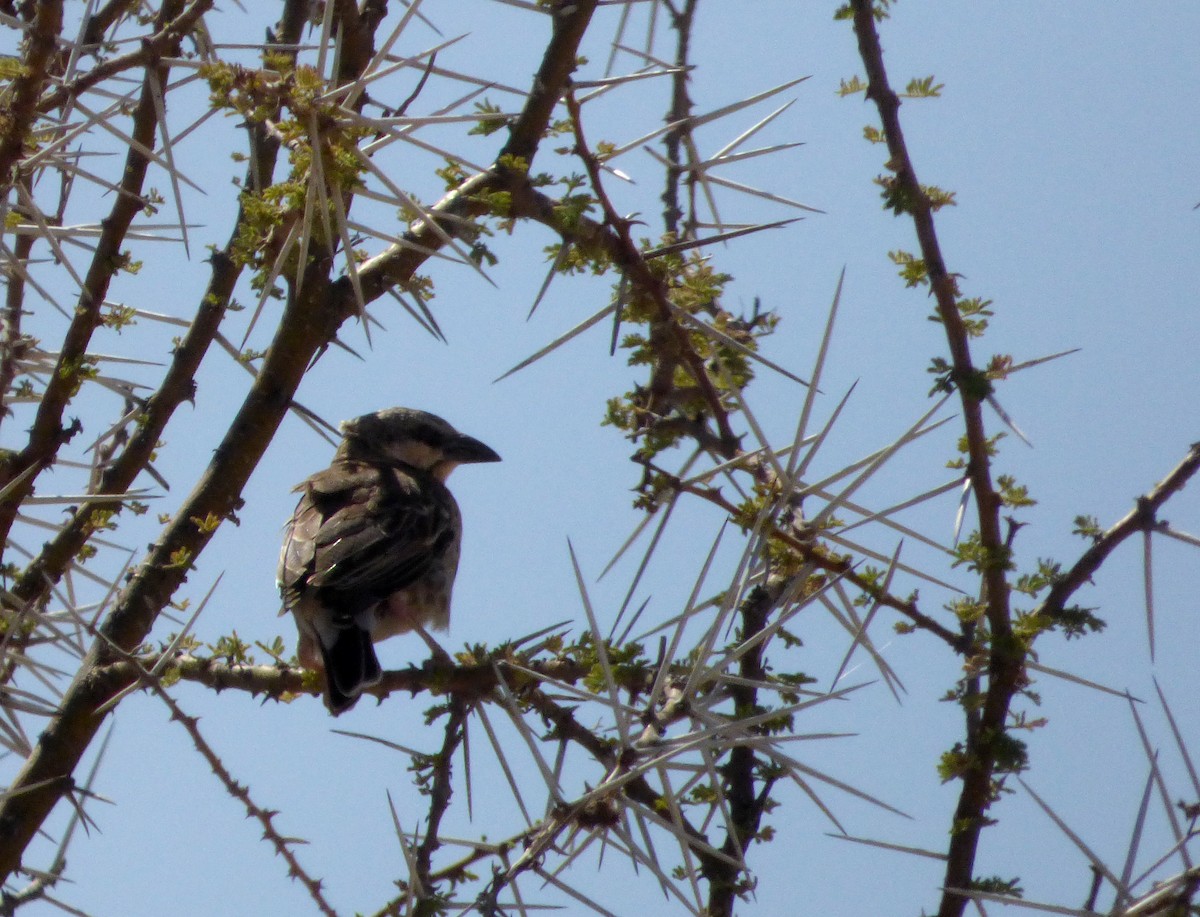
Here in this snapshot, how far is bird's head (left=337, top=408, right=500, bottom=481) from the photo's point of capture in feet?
25.0

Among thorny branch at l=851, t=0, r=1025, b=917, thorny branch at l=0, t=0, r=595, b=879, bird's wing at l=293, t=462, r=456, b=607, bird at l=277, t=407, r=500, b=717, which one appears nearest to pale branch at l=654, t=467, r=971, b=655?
thorny branch at l=851, t=0, r=1025, b=917

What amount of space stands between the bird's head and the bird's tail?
108 inches

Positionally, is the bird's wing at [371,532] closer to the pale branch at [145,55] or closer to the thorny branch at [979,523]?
the pale branch at [145,55]

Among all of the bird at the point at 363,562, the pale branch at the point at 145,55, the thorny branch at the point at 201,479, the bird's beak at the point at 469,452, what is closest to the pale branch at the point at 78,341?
the thorny branch at the point at 201,479

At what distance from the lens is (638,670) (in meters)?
3.32

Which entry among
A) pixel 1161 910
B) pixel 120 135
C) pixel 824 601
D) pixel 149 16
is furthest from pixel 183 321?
pixel 1161 910

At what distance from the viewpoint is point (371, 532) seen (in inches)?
227

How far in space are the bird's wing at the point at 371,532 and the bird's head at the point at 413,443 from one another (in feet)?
2.20

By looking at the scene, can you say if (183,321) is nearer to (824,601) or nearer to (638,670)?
(638,670)

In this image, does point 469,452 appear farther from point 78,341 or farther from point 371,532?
point 78,341

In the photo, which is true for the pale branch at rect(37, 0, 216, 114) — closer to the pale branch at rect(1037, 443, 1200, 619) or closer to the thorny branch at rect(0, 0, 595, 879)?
the thorny branch at rect(0, 0, 595, 879)

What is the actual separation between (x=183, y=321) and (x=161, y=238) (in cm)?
26

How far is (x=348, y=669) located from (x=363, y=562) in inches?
37.7

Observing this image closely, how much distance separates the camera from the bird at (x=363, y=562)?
4848 millimetres
